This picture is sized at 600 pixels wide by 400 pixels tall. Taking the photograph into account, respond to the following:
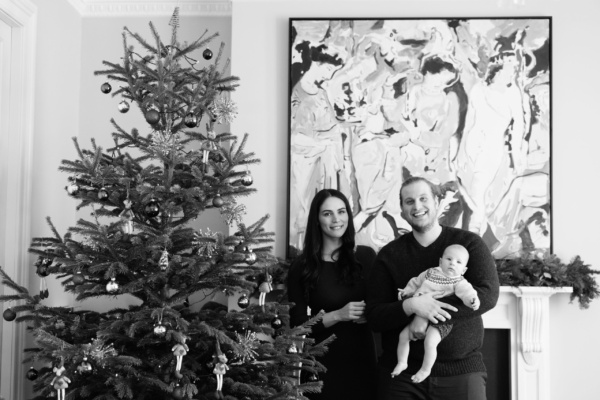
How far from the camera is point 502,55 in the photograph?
3742 millimetres

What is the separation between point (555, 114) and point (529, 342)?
4.23 feet

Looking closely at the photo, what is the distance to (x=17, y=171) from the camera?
329 centimetres

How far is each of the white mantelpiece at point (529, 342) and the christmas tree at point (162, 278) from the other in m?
1.35

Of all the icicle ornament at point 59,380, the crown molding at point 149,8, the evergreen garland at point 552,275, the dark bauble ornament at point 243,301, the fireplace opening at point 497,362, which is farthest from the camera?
the crown molding at point 149,8

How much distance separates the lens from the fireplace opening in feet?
11.9

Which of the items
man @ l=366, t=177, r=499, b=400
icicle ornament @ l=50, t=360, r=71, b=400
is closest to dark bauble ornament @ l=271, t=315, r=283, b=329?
man @ l=366, t=177, r=499, b=400

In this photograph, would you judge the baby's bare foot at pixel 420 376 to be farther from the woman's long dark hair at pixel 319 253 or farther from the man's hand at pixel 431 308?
the woman's long dark hair at pixel 319 253

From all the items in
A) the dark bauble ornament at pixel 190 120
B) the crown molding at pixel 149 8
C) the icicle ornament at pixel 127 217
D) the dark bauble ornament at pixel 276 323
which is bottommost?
the dark bauble ornament at pixel 276 323

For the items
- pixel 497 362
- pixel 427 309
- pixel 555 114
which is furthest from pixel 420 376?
pixel 555 114

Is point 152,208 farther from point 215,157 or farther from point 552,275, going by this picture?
point 552,275

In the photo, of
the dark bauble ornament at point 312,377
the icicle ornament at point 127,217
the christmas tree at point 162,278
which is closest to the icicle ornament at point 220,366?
the christmas tree at point 162,278

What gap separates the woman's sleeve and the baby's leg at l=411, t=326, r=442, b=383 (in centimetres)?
69

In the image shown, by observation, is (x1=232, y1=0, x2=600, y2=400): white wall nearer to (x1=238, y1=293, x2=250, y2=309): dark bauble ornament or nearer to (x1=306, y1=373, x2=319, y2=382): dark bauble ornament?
(x1=306, y1=373, x2=319, y2=382): dark bauble ornament

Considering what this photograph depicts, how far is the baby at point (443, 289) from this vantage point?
247cm
